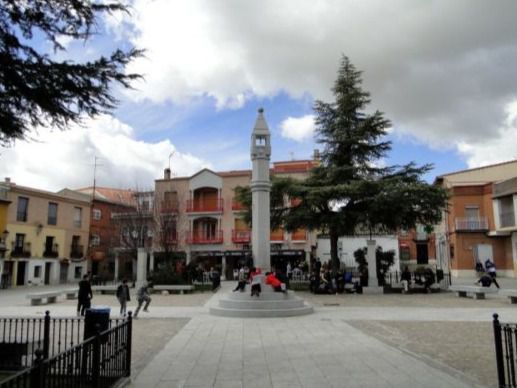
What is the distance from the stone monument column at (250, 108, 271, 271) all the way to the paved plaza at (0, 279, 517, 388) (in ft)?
9.80

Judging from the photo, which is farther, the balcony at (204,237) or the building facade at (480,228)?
the balcony at (204,237)

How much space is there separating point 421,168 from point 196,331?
1843 cm

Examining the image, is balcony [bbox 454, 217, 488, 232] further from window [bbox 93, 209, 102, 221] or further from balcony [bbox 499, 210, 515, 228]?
window [bbox 93, 209, 102, 221]

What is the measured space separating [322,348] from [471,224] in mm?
34780

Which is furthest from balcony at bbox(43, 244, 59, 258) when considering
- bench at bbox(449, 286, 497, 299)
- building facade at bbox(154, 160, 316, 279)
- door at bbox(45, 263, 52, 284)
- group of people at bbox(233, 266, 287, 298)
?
bench at bbox(449, 286, 497, 299)

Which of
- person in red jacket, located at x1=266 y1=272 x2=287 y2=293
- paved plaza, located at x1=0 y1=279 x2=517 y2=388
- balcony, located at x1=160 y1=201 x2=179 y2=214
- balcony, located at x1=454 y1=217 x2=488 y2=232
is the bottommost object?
paved plaza, located at x1=0 y1=279 x2=517 y2=388

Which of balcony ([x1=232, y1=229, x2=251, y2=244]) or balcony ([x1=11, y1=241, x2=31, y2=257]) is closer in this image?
balcony ([x1=11, y1=241, x2=31, y2=257])

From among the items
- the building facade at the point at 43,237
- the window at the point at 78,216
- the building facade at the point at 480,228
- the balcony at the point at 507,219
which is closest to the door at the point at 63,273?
the building facade at the point at 43,237

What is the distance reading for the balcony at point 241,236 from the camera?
4412cm

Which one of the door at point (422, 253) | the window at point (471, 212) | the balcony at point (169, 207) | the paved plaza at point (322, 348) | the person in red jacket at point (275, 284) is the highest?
the balcony at point (169, 207)

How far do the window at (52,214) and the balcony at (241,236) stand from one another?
17523 millimetres

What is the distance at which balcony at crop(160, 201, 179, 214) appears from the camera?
41.1 meters

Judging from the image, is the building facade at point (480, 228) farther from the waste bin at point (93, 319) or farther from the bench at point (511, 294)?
the waste bin at point (93, 319)

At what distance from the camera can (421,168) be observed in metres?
26.2
